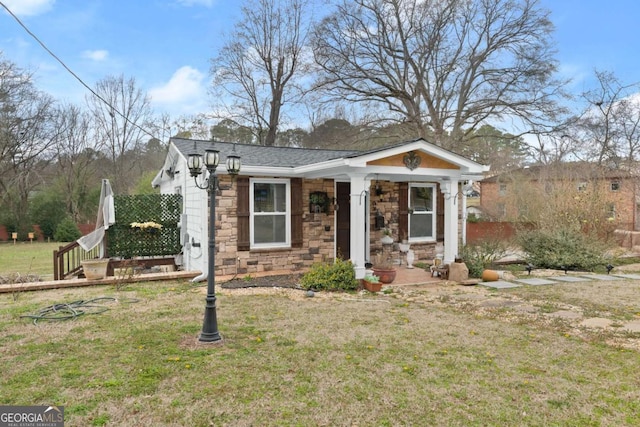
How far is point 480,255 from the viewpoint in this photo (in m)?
9.21

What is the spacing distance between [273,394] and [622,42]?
1935 centimetres

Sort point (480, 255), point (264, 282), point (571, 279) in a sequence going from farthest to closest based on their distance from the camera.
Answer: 1. point (480, 255)
2. point (571, 279)
3. point (264, 282)

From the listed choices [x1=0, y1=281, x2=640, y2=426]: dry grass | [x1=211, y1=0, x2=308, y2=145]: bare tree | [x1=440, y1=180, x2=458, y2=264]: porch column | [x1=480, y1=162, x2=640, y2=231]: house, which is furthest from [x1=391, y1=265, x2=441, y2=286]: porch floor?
[x1=211, y1=0, x2=308, y2=145]: bare tree

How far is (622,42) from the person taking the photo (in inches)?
616

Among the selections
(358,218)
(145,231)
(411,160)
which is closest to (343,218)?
(358,218)

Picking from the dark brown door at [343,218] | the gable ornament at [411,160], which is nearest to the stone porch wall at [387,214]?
the dark brown door at [343,218]

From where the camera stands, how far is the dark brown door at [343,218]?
912cm

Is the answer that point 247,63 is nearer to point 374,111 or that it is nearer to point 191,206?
point 374,111

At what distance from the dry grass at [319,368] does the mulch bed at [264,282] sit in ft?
4.41

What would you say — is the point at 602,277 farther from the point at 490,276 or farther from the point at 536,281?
the point at 490,276

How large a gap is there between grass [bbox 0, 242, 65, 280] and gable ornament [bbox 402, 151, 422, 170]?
8.68 m

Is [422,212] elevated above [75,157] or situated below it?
below

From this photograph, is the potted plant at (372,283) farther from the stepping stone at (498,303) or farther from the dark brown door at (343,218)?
the dark brown door at (343,218)

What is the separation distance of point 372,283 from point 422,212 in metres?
3.66
